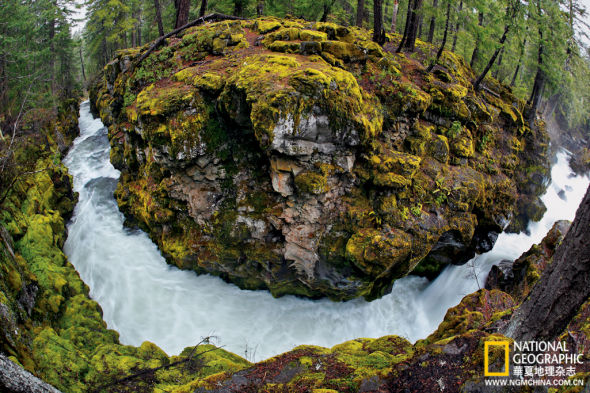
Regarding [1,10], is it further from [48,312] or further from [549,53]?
[549,53]

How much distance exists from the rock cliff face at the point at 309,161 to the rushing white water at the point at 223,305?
2.01ft

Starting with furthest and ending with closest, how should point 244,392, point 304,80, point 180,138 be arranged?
1. point 180,138
2. point 304,80
3. point 244,392

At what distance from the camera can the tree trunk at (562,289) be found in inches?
144

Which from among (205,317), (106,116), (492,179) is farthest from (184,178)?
(106,116)

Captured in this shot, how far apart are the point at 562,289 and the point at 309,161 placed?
19.8 ft

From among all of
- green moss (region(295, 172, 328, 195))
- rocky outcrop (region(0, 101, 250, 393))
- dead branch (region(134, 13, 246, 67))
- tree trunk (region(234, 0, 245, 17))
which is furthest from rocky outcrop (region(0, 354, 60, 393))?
tree trunk (region(234, 0, 245, 17))

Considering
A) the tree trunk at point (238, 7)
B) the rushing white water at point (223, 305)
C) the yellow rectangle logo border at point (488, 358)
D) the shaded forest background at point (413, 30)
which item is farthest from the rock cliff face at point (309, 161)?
the tree trunk at point (238, 7)

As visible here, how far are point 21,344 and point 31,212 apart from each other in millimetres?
7115

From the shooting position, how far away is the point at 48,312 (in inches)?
322

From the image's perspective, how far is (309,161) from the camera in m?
8.66

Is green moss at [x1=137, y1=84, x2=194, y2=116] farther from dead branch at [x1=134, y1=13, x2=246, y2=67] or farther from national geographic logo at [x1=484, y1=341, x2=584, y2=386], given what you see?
national geographic logo at [x1=484, y1=341, x2=584, y2=386]

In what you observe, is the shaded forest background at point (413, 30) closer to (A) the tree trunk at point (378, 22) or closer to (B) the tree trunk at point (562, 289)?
(A) the tree trunk at point (378, 22)

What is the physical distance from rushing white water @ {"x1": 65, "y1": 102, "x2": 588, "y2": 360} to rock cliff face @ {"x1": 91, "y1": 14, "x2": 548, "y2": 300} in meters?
0.61

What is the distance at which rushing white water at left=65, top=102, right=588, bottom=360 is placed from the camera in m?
10.2
